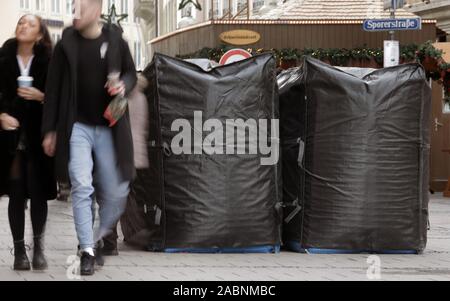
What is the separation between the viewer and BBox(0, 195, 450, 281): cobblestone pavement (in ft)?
24.5

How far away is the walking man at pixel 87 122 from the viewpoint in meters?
7.15

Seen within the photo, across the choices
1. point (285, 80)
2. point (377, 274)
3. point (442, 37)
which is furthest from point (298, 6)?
point (377, 274)

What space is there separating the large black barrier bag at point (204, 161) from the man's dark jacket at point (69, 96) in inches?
63.7

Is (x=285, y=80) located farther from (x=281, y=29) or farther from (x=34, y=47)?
(x=281, y=29)

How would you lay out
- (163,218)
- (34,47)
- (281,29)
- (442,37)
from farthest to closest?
(442,37) < (281,29) < (163,218) < (34,47)

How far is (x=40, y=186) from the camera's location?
755cm

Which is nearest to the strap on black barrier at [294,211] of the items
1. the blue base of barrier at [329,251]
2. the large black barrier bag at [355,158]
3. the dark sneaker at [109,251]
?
the large black barrier bag at [355,158]

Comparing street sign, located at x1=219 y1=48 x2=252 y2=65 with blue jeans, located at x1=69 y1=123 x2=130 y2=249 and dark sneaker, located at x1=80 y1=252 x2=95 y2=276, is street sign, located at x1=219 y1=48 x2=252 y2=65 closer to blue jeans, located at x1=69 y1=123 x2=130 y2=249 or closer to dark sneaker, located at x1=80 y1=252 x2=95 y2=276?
blue jeans, located at x1=69 y1=123 x2=130 y2=249

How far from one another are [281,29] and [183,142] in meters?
15.7

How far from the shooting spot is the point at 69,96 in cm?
715

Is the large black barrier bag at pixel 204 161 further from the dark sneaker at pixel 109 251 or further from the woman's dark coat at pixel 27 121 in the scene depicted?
the woman's dark coat at pixel 27 121

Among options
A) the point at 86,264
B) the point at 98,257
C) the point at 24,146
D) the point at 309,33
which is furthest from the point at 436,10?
the point at 86,264

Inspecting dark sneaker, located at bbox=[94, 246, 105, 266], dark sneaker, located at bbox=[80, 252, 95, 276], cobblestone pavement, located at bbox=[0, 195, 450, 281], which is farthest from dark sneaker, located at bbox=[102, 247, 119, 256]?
dark sneaker, located at bbox=[80, 252, 95, 276]

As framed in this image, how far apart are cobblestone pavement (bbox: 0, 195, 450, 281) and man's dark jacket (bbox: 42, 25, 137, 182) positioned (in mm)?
719
